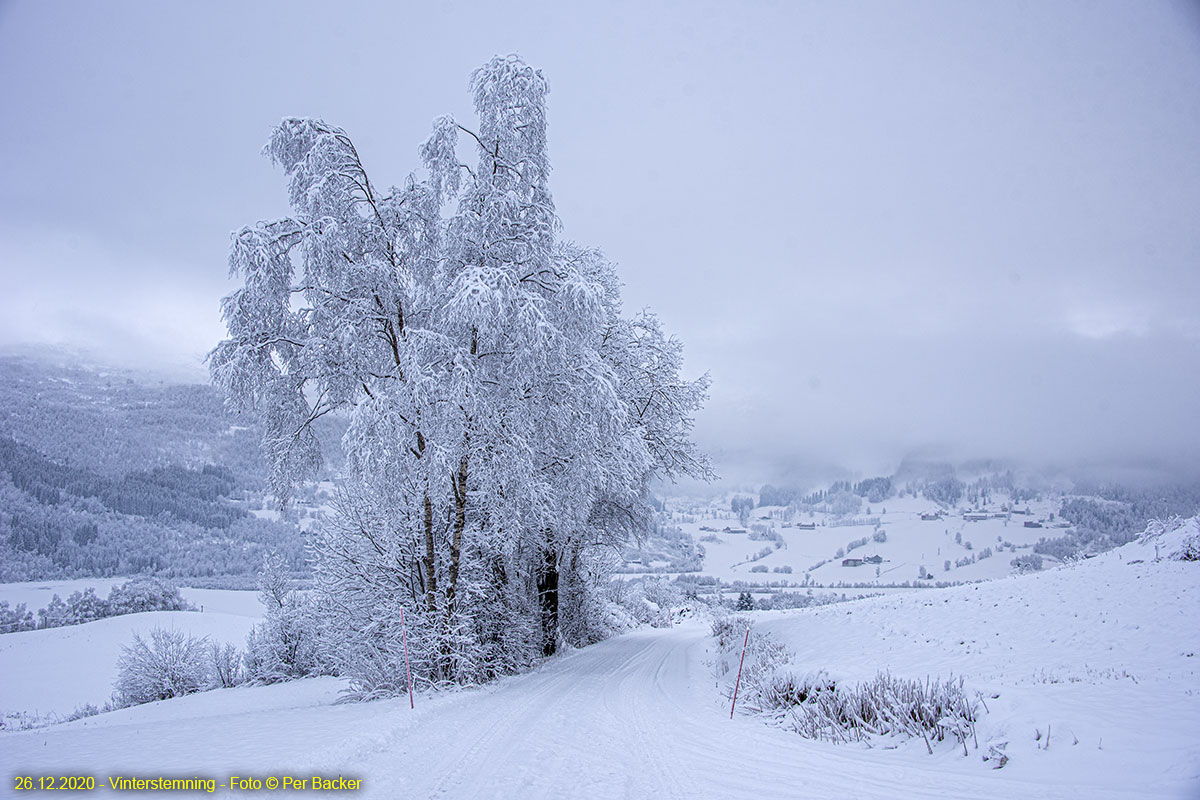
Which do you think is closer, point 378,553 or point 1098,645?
point 1098,645

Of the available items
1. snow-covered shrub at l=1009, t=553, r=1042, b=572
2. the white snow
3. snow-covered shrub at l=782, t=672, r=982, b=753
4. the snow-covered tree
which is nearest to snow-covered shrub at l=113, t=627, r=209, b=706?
the white snow

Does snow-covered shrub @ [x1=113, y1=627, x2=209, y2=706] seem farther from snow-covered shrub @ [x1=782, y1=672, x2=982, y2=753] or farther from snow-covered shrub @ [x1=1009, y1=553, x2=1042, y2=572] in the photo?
snow-covered shrub @ [x1=1009, y1=553, x2=1042, y2=572]

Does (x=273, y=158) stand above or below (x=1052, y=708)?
above

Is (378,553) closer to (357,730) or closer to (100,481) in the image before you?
(357,730)

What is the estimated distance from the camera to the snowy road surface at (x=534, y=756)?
16.1 ft

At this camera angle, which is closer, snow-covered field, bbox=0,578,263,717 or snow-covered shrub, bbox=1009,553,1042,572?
snow-covered field, bbox=0,578,263,717

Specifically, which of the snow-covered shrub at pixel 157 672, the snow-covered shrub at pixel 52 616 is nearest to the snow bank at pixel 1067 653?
the snow-covered shrub at pixel 157 672

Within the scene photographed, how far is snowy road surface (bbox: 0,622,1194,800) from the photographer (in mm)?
4902

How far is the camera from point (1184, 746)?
15.1 feet

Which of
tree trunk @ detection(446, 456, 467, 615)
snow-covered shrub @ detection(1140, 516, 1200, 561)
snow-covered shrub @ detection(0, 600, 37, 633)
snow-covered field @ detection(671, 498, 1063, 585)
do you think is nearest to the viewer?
tree trunk @ detection(446, 456, 467, 615)

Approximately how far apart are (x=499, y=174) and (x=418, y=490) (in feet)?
21.3

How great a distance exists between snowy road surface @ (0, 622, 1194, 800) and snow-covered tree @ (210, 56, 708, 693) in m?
2.79

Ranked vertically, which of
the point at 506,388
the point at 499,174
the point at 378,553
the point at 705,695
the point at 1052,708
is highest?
the point at 499,174

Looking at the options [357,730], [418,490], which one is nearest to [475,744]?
[357,730]
